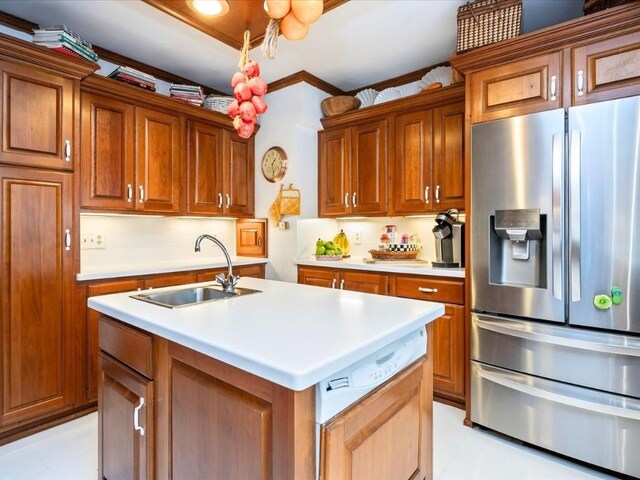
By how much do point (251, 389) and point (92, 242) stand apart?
8.51ft

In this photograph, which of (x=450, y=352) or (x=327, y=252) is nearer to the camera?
(x=450, y=352)

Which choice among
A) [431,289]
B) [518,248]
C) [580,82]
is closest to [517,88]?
[580,82]

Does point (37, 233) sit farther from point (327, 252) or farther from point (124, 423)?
point (327, 252)

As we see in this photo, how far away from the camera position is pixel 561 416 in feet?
6.20

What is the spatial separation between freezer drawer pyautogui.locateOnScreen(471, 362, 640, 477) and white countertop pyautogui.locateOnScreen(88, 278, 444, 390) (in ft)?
3.46

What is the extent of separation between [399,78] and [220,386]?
3265mm

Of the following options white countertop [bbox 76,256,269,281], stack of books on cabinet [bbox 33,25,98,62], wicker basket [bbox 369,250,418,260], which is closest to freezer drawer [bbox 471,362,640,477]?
wicker basket [bbox 369,250,418,260]

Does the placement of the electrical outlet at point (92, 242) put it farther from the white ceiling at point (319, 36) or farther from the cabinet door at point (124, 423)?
the cabinet door at point (124, 423)

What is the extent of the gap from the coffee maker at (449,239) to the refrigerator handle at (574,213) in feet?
2.58

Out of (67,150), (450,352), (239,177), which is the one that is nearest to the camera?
(67,150)

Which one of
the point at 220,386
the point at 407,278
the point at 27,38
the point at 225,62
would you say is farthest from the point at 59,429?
the point at 225,62

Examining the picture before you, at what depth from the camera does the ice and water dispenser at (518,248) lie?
1973 mm

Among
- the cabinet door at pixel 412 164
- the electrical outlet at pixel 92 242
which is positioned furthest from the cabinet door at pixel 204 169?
A: the cabinet door at pixel 412 164

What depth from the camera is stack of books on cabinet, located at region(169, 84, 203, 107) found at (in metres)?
3.18
